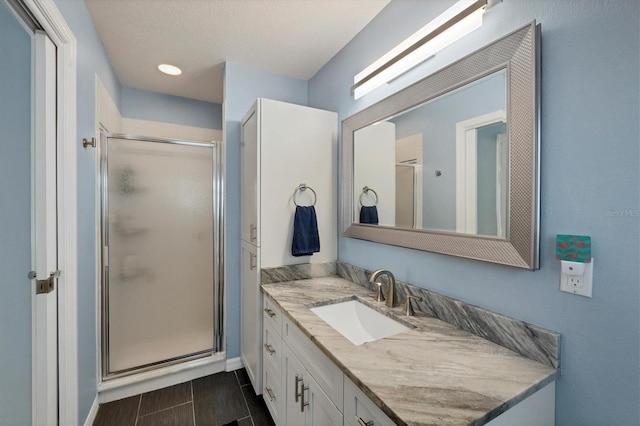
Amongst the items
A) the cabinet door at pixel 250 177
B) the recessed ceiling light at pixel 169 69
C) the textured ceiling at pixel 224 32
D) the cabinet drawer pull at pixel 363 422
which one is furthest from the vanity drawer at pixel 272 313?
the recessed ceiling light at pixel 169 69

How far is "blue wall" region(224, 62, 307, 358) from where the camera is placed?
2.17 meters

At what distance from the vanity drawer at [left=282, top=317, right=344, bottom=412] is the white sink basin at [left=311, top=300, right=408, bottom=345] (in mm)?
152

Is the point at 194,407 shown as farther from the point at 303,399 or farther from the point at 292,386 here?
the point at 303,399

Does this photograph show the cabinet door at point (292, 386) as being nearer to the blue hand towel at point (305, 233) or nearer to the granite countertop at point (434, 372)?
the granite countertop at point (434, 372)

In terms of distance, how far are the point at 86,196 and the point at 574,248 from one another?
7.38ft

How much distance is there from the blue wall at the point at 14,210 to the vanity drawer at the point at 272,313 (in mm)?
1058

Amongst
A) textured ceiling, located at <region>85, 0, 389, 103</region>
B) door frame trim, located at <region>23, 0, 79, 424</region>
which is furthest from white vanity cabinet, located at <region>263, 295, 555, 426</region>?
textured ceiling, located at <region>85, 0, 389, 103</region>

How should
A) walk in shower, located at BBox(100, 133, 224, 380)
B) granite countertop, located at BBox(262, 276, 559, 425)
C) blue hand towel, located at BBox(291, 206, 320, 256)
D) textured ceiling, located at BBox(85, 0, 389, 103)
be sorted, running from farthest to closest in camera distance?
1. walk in shower, located at BBox(100, 133, 224, 380)
2. blue hand towel, located at BBox(291, 206, 320, 256)
3. textured ceiling, located at BBox(85, 0, 389, 103)
4. granite countertop, located at BBox(262, 276, 559, 425)

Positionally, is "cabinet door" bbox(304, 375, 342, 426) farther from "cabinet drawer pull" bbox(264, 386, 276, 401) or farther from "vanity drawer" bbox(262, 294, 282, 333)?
"cabinet drawer pull" bbox(264, 386, 276, 401)

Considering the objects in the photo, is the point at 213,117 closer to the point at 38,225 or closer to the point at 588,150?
the point at 38,225

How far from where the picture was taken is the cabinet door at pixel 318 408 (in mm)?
971

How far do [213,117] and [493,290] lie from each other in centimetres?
307

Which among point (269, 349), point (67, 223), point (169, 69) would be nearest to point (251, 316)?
point (269, 349)

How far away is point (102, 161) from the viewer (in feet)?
6.28
